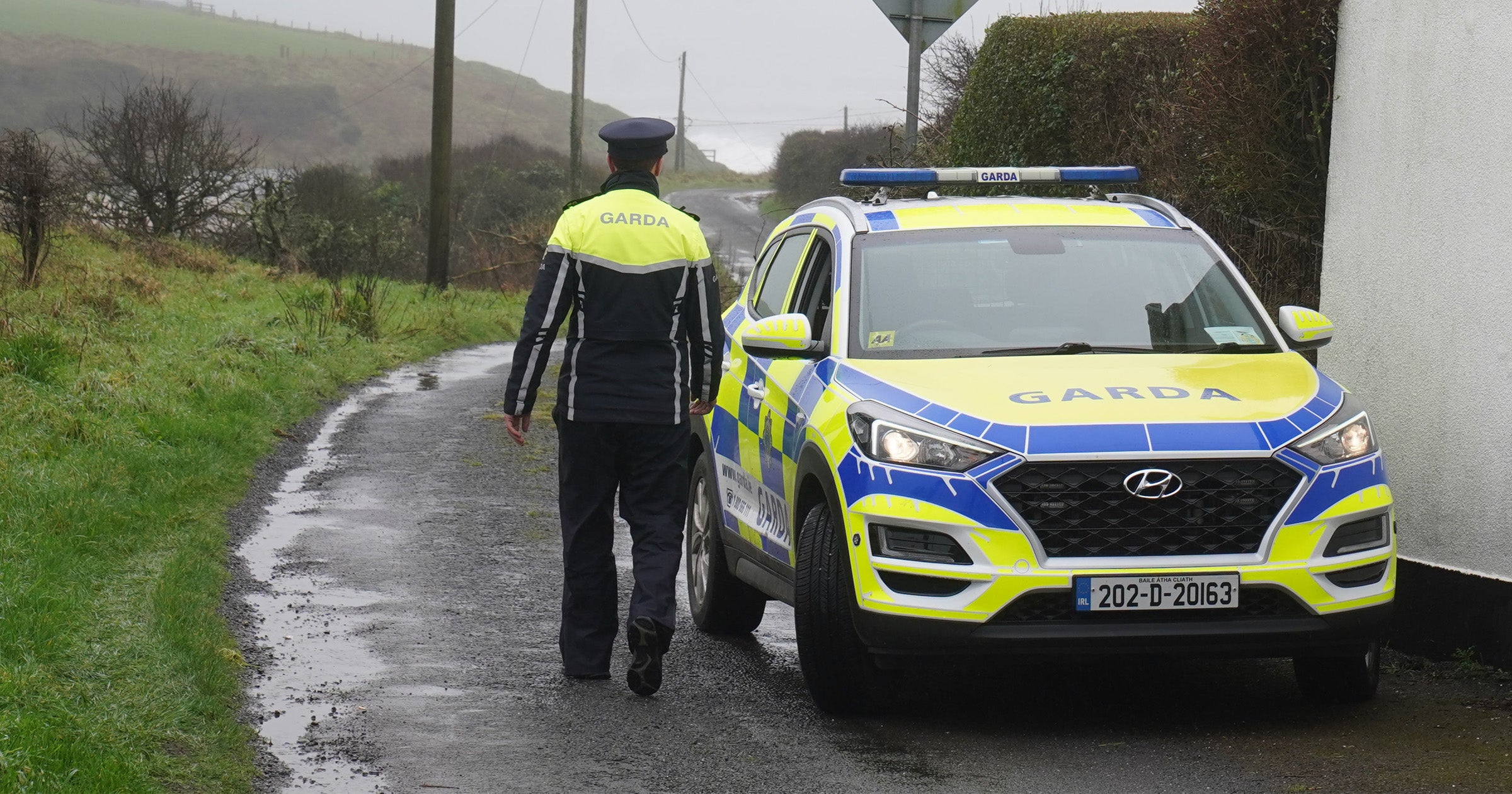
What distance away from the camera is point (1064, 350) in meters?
6.41

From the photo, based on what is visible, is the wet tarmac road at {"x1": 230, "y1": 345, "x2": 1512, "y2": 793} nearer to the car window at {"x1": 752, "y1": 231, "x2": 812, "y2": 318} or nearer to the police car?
the police car

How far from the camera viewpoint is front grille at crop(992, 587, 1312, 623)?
553cm

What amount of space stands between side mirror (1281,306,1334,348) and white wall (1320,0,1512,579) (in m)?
0.76

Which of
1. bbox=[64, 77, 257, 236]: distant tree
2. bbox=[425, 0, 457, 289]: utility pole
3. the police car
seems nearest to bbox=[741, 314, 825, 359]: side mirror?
the police car

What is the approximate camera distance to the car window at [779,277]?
769 centimetres

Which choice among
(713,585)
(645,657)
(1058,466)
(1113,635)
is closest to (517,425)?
(645,657)

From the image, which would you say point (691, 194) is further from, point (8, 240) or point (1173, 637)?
point (1173, 637)

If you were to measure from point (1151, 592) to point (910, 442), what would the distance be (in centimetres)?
85

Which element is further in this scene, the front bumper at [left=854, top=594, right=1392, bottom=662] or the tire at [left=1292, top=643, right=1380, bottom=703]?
the tire at [left=1292, top=643, right=1380, bottom=703]

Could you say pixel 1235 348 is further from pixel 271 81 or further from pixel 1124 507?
pixel 271 81

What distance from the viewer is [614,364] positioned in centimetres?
650

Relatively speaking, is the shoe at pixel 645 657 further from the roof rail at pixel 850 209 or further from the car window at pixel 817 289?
the roof rail at pixel 850 209

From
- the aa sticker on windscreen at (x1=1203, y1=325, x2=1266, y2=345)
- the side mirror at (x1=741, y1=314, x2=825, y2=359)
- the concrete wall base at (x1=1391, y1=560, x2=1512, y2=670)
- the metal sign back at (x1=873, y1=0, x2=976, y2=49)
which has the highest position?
the metal sign back at (x1=873, y1=0, x2=976, y2=49)

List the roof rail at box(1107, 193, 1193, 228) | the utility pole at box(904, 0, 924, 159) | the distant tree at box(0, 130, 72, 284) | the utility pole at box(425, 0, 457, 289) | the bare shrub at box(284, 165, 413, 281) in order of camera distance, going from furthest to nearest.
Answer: the bare shrub at box(284, 165, 413, 281) < the utility pole at box(425, 0, 457, 289) < the distant tree at box(0, 130, 72, 284) < the utility pole at box(904, 0, 924, 159) < the roof rail at box(1107, 193, 1193, 228)
